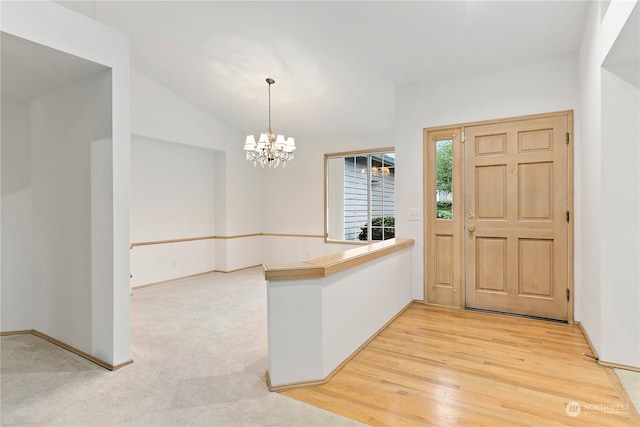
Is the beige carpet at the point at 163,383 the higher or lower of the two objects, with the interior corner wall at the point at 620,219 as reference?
lower

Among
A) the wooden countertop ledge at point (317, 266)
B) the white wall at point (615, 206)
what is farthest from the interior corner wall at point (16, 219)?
the white wall at point (615, 206)

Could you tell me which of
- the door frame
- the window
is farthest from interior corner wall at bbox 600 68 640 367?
the window

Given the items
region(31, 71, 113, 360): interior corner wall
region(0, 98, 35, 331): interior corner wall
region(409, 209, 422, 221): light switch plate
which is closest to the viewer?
region(31, 71, 113, 360): interior corner wall

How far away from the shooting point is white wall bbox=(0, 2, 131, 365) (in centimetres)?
237

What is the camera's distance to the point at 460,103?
12.2 ft

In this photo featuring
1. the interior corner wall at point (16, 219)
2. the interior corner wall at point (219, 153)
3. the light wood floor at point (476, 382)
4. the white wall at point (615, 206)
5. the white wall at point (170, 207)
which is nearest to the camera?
the light wood floor at point (476, 382)

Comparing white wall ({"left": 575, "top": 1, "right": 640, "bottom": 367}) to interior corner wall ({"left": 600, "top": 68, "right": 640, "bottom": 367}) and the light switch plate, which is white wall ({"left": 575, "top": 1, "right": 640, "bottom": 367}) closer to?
interior corner wall ({"left": 600, "top": 68, "right": 640, "bottom": 367})

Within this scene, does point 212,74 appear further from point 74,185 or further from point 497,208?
point 497,208

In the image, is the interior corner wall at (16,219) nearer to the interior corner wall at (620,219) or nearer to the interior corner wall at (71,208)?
the interior corner wall at (71,208)

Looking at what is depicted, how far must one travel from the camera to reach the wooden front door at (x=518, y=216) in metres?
3.29

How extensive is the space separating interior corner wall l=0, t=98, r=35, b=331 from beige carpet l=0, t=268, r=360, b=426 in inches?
10.5

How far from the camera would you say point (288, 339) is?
2109 millimetres

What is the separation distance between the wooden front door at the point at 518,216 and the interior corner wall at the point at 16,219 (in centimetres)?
449

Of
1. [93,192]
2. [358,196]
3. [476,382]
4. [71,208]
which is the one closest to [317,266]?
[476,382]
